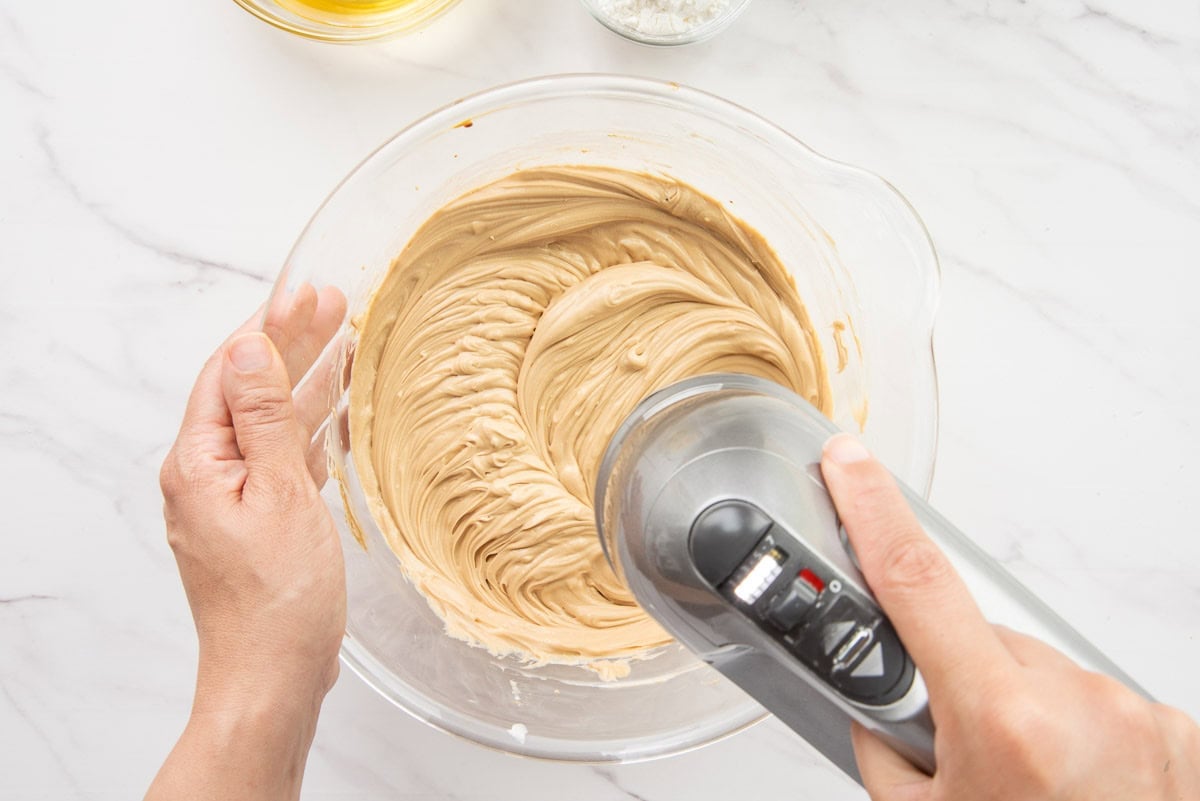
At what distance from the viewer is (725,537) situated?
840 mm

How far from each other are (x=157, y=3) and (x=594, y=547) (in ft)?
3.36

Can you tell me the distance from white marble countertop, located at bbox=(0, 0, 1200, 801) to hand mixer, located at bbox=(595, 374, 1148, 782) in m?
0.50

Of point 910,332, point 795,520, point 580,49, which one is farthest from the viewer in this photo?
point 580,49

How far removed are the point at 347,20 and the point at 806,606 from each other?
1.06 meters

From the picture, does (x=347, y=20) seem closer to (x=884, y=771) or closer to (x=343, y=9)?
(x=343, y=9)

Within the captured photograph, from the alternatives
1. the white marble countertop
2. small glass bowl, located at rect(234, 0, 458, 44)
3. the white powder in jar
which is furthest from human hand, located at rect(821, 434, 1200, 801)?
small glass bowl, located at rect(234, 0, 458, 44)

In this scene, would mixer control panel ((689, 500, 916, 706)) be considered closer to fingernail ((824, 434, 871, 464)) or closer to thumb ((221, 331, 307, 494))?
fingernail ((824, 434, 871, 464))

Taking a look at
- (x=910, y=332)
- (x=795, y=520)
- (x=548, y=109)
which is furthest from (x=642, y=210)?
(x=795, y=520)

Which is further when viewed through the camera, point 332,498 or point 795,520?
point 332,498

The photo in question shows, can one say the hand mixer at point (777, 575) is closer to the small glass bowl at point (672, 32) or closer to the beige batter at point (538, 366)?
the beige batter at point (538, 366)

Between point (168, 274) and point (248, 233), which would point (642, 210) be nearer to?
point (248, 233)

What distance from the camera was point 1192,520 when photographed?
1.39 meters

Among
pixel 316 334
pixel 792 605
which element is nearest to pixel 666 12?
pixel 316 334

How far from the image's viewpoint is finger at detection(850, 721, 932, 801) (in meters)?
0.79
